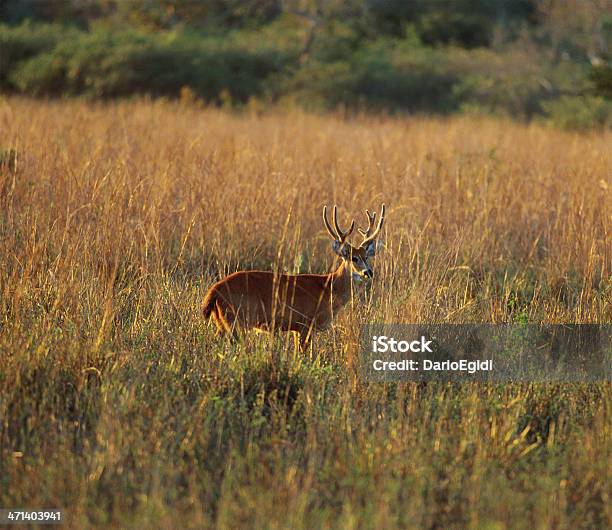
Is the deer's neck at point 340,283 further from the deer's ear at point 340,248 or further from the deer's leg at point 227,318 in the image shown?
the deer's leg at point 227,318

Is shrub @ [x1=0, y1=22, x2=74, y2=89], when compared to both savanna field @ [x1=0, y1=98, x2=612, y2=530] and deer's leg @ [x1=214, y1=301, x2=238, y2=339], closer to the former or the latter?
savanna field @ [x1=0, y1=98, x2=612, y2=530]

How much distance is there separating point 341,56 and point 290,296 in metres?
15.8

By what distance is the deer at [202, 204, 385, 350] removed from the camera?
192 inches

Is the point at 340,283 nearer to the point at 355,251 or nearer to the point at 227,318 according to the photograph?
the point at 355,251

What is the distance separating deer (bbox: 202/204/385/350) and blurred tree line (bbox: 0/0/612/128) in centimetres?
1007

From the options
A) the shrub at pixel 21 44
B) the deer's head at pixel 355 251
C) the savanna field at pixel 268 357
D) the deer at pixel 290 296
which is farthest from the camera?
the shrub at pixel 21 44

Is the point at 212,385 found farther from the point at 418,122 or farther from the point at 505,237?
the point at 418,122

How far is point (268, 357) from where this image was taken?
15.3 feet

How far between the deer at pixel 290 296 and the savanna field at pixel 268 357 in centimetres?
11

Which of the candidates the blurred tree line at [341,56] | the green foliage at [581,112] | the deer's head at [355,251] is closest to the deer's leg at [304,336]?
the deer's head at [355,251]

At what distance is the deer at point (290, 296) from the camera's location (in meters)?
4.89

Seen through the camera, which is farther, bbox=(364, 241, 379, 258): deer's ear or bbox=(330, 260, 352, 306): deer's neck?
bbox=(330, 260, 352, 306): deer's neck

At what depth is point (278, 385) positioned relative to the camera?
15.1ft

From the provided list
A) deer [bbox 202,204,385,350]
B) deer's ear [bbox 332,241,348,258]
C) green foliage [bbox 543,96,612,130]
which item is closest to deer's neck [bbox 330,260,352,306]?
deer [bbox 202,204,385,350]
